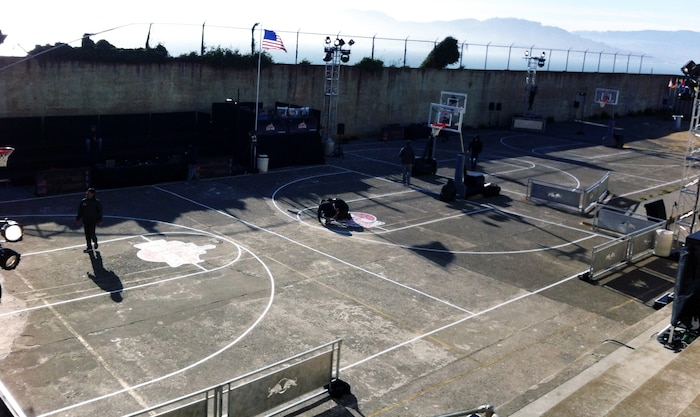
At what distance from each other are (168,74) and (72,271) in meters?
18.1

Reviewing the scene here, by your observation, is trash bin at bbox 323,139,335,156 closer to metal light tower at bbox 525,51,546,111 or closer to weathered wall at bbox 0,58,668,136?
weathered wall at bbox 0,58,668,136

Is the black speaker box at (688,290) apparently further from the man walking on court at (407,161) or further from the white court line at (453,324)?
the man walking on court at (407,161)

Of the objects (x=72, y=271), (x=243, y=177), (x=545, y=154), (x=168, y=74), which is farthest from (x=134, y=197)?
(x=545, y=154)

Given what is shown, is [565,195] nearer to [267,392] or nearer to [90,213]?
[90,213]

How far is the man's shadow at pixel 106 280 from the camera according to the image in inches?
645

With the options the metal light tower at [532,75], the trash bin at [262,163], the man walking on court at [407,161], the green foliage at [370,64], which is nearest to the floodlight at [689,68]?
the man walking on court at [407,161]

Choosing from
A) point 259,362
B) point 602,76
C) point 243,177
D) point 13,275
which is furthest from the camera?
point 602,76

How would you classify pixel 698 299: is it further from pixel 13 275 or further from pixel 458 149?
pixel 458 149

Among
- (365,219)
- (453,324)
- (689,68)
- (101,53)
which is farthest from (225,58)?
(453,324)

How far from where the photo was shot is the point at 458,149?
4066cm

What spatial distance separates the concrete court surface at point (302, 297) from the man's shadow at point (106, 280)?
65 mm

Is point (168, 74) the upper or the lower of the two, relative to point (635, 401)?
upper

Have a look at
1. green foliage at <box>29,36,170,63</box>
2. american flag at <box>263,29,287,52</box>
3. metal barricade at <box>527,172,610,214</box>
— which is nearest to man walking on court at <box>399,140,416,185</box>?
metal barricade at <box>527,172,610,214</box>

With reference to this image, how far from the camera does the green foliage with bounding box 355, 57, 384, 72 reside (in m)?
42.4
